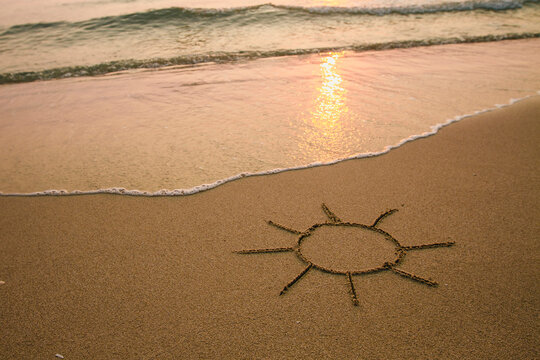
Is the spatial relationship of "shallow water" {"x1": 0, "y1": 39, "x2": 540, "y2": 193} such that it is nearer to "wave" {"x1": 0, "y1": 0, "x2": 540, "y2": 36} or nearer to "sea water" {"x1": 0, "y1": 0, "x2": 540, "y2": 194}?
"sea water" {"x1": 0, "y1": 0, "x2": 540, "y2": 194}

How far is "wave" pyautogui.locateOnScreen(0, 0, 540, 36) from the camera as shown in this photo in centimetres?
1105

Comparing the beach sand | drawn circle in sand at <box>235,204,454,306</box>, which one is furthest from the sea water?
drawn circle in sand at <box>235,204,454,306</box>

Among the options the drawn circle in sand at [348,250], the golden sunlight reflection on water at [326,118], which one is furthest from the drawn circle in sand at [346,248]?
the golden sunlight reflection on water at [326,118]

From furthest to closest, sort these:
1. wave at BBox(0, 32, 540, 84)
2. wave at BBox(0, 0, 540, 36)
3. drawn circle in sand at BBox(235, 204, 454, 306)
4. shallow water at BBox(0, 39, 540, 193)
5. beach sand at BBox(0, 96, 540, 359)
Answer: wave at BBox(0, 0, 540, 36), wave at BBox(0, 32, 540, 84), shallow water at BBox(0, 39, 540, 193), drawn circle in sand at BBox(235, 204, 454, 306), beach sand at BBox(0, 96, 540, 359)

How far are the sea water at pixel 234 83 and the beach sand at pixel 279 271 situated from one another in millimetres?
427

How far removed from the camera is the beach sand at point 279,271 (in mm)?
1952

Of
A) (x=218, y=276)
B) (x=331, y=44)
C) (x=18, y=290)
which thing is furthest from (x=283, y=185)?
(x=331, y=44)

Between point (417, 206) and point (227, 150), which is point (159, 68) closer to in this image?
point (227, 150)

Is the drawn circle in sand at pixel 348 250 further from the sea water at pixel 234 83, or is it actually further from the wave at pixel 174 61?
the wave at pixel 174 61

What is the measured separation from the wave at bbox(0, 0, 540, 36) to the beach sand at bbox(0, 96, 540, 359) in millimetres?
8952

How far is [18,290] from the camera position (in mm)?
2330

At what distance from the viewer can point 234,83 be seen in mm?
6223

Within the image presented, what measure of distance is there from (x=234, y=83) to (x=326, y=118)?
84.2 inches

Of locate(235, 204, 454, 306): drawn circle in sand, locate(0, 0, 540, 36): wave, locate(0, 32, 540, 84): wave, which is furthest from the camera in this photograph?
locate(0, 0, 540, 36): wave
